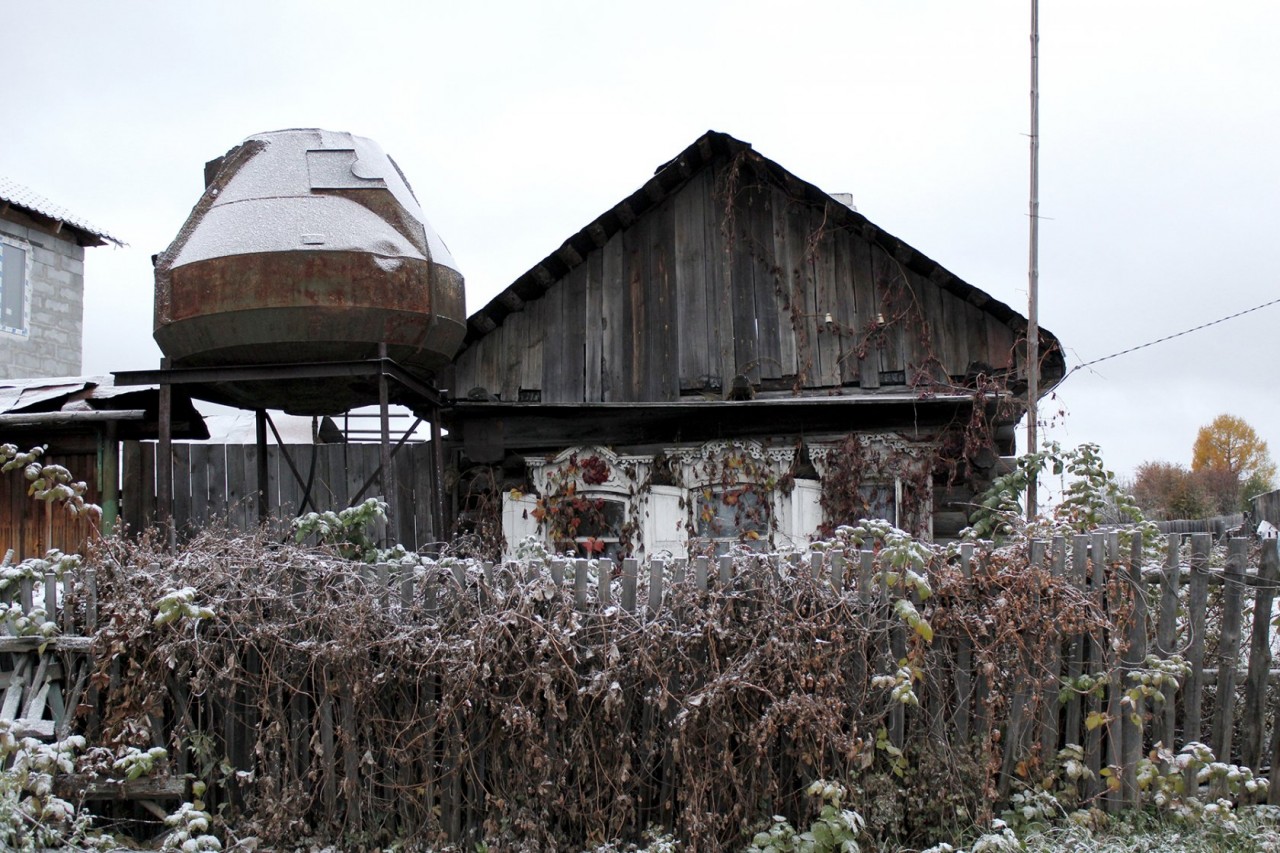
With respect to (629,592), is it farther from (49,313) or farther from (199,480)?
(49,313)

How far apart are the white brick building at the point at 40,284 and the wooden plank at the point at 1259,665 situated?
2034cm

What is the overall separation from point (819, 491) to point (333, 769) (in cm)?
573

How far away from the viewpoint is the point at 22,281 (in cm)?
2003

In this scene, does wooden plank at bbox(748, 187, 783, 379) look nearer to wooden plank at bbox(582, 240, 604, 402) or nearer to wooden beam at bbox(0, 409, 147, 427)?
wooden plank at bbox(582, 240, 604, 402)

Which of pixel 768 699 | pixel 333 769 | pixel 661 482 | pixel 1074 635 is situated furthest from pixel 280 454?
pixel 1074 635

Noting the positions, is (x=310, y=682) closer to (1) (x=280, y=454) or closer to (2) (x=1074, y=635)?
(2) (x=1074, y=635)

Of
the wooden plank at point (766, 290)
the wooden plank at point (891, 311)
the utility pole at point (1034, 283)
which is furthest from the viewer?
the wooden plank at point (766, 290)

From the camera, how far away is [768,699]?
16.8 ft

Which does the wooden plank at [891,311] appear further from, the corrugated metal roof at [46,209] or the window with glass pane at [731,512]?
the corrugated metal roof at [46,209]

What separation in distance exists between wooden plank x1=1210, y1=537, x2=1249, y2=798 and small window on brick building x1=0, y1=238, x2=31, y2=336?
20334 millimetres

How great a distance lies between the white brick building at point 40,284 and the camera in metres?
19.6

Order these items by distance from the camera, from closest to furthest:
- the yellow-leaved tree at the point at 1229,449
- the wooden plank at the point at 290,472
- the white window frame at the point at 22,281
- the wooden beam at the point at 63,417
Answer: the wooden beam at the point at 63,417
the wooden plank at the point at 290,472
the white window frame at the point at 22,281
the yellow-leaved tree at the point at 1229,449

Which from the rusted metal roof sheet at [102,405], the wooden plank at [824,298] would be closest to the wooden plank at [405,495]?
the rusted metal roof sheet at [102,405]

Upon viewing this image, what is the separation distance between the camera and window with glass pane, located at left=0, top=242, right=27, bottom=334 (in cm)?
1959
